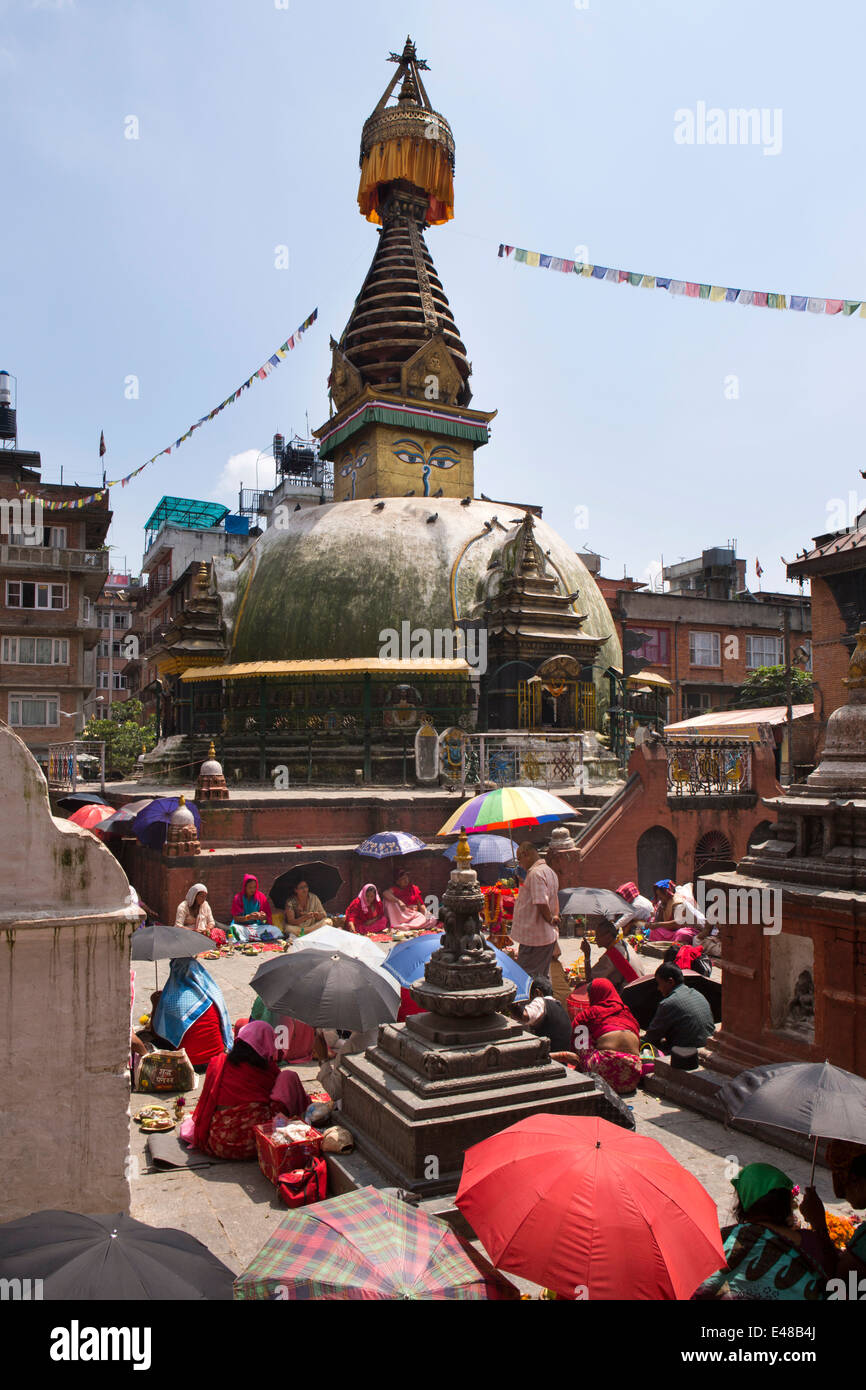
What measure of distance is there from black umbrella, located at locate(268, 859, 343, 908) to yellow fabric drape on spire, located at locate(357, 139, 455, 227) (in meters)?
24.7

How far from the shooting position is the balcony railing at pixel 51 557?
113 feet

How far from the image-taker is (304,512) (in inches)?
1039

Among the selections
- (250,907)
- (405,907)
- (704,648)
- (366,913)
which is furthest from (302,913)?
(704,648)

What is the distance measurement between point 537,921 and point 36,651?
2933cm

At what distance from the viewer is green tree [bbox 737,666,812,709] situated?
128 ft

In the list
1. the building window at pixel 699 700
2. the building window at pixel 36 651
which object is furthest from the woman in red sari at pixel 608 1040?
the building window at pixel 699 700

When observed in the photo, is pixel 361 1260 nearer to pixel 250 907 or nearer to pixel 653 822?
pixel 250 907

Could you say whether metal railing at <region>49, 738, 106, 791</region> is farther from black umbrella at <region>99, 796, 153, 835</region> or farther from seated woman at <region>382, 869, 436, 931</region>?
seated woman at <region>382, 869, 436, 931</region>

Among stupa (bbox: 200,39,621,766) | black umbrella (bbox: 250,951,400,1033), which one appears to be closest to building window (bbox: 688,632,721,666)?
stupa (bbox: 200,39,621,766)

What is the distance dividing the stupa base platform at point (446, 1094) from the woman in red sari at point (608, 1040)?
1.38 metres

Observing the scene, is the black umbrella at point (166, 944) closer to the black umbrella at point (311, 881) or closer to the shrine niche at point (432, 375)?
the black umbrella at point (311, 881)

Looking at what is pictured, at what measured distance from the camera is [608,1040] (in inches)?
325
